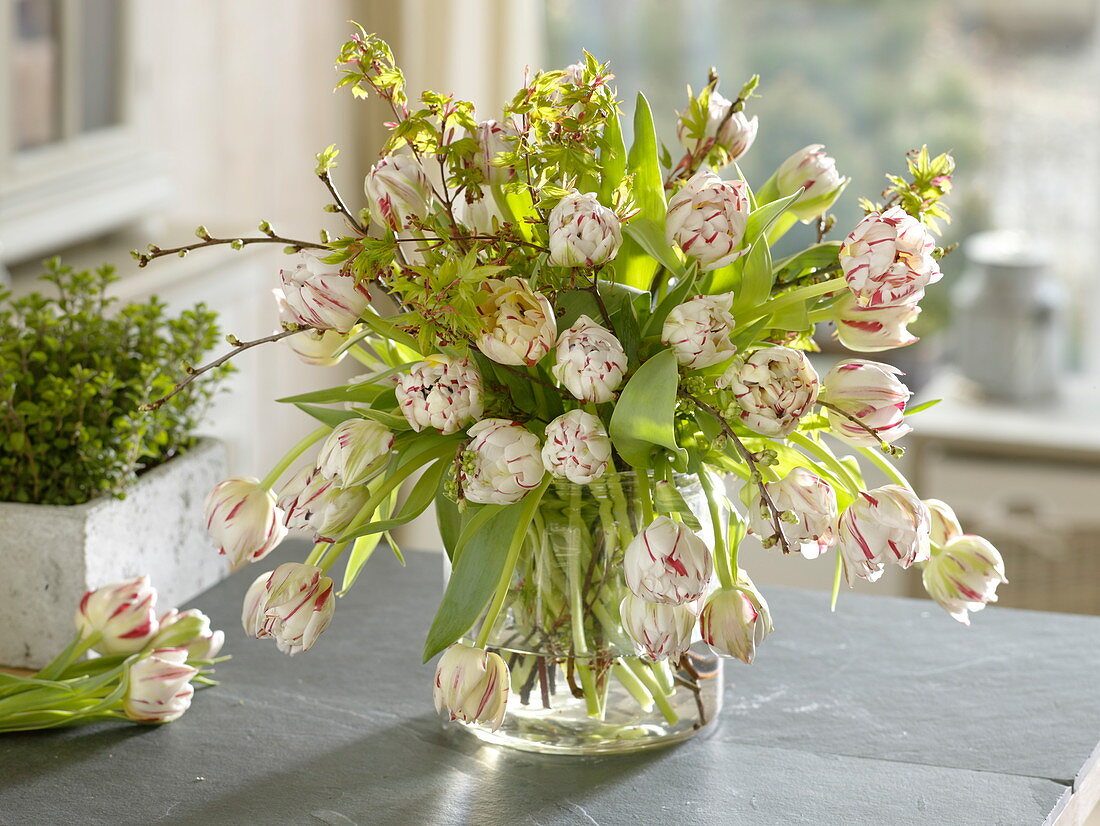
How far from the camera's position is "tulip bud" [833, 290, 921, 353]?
0.79m

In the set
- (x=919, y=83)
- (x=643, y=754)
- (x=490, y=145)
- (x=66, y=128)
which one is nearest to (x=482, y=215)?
(x=490, y=145)

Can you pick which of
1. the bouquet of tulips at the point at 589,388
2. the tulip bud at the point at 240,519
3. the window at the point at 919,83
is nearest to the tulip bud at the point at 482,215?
the bouquet of tulips at the point at 589,388

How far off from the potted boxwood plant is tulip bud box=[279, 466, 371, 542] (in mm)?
202

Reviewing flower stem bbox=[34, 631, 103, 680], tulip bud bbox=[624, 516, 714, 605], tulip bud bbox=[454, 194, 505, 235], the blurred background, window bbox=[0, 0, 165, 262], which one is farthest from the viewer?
the blurred background

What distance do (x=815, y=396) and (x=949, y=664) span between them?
38cm

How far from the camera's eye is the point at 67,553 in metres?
0.99

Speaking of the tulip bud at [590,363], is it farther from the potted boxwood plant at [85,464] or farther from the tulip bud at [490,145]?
the potted boxwood plant at [85,464]

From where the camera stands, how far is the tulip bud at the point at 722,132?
0.89m

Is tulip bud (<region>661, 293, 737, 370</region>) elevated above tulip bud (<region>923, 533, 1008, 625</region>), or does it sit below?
above

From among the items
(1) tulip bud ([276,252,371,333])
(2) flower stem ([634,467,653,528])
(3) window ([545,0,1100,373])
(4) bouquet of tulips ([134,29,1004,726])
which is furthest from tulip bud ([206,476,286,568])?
(3) window ([545,0,1100,373])

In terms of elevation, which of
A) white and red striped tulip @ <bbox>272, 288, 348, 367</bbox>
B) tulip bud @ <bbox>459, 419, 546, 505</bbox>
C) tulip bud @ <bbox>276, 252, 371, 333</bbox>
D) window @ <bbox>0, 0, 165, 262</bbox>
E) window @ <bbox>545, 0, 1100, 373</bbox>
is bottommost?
tulip bud @ <bbox>459, 419, 546, 505</bbox>

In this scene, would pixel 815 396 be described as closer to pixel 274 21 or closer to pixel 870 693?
pixel 870 693

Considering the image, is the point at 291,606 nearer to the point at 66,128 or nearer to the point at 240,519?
the point at 240,519

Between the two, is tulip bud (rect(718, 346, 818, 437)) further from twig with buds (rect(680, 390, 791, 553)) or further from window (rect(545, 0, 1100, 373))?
window (rect(545, 0, 1100, 373))
